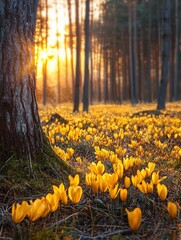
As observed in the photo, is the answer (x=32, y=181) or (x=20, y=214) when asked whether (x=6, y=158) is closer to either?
(x=32, y=181)

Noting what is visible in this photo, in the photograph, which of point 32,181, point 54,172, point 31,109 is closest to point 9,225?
point 32,181

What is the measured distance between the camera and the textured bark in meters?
2.81

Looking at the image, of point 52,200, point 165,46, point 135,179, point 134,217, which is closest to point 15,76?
point 52,200

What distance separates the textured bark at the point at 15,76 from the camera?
281cm

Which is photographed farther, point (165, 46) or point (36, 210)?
point (165, 46)

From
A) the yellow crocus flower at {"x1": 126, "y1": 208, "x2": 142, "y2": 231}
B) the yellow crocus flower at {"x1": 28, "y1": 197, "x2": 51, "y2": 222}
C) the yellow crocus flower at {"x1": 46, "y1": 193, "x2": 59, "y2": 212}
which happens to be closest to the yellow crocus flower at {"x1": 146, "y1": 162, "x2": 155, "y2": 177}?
the yellow crocus flower at {"x1": 126, "y1": 208, "x2": 142, "y2": 231}

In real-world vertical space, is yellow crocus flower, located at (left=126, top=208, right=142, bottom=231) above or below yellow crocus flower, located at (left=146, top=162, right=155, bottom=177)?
below

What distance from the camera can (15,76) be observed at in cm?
283

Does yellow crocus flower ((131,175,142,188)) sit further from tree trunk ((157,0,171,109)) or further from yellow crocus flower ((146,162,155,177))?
tree trunk ((157,0,171,109))

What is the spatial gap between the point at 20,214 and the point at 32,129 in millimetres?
1317

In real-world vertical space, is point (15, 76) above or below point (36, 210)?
above

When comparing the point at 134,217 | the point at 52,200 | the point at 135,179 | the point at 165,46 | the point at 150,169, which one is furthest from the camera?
the point at 165,46

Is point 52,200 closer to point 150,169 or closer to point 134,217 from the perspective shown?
point 134,217

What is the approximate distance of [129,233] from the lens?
202 cm
